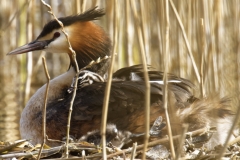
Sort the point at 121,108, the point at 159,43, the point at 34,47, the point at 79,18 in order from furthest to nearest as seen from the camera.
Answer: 1. the point at 159,43
2. the point at 34,47
3. the point at 79,18
4. the point at 121,108

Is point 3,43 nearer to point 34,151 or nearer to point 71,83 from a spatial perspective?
point 71,83

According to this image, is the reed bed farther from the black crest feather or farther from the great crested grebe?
the black crest feather

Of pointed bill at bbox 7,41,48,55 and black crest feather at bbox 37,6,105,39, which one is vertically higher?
black crest feather at bbox 37,6,105,39

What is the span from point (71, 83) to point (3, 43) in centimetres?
462

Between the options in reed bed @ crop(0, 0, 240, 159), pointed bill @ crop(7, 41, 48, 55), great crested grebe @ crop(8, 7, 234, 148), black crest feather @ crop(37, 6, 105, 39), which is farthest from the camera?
pointed bill @ crop(7, 41, 48, 55)

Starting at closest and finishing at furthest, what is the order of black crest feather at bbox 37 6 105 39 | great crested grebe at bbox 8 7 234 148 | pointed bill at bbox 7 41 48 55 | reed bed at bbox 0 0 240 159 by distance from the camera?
1. great crested grebe at bbox 8 7 234 148
2. reed bed at bbox 0 0 240 159
3. black crest feather at bbox 37 6 105 39
4. pointed bill at bbox 7 41 48 55

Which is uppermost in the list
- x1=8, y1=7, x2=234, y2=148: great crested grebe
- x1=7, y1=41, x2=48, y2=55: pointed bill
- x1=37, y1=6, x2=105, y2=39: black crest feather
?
x1=37, y1=6, x2=105, y2=39: black crest feather

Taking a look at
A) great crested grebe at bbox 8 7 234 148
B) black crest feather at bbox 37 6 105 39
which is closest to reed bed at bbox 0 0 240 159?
great crested grebe at bbox 8 7 234 148

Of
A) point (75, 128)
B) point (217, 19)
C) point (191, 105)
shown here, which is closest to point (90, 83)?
point (75, 128)

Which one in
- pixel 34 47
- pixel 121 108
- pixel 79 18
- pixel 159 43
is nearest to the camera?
pixel 121 108

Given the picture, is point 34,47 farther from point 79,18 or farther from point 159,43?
point 159,43

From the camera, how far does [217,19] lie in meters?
5.29

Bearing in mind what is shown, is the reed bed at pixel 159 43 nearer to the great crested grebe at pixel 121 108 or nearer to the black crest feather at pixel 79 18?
the great crested grebe at pixel 121 108

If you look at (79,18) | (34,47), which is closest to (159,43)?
(79,18)
